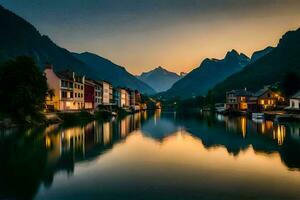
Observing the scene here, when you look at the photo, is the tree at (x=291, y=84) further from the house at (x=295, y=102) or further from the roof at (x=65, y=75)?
the roof at (x=65, y=75)

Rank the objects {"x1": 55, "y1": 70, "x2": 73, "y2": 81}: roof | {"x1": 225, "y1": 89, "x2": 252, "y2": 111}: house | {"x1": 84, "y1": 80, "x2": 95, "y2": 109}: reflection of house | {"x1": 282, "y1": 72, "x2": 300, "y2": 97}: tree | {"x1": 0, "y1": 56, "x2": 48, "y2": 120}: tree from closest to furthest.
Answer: {"x1": 0, "y1": 56, "x2": 48, "y2": 120}: tree < {"x1": 55, "y1": 70, "x2": 73, "y2": 81}: roof < {"x1": 84, "y1": 80, "x2": 95, "y2": 109}: reflection of house < {"x1": 282, "y1": 72, "x2": 300, "y2": 97}: tree < {"x1": 225, "y1": 89, "x2": 252, "y2": 111}: house

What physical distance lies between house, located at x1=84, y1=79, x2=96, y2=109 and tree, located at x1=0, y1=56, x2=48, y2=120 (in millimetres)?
41337

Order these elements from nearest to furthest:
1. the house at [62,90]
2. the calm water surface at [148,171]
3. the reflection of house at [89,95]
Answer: the calm water surface at [148,171] < the house at [62,90] < the reflection of house at [89,95]

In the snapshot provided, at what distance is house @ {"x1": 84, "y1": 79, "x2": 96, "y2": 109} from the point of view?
116m

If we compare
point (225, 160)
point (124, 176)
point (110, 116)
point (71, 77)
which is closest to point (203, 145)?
point (225, 160)

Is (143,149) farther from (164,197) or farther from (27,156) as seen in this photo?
(164,197)

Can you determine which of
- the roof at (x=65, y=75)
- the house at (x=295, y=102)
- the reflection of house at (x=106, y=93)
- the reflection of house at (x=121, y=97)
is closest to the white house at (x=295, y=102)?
the house at (x=295, y=102)

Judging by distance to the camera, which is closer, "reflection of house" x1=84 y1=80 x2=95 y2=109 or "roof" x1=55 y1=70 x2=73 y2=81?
"roof" x1=55 y1=70 x2=73 y2=81

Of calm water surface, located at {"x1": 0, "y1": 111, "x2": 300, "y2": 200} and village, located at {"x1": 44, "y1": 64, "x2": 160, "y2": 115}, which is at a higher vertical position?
village, located at {"x1": 44, "y1": 64, "x2": 160, "y2": 115}

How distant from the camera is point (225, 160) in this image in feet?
104

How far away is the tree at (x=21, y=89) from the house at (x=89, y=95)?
41337 mm

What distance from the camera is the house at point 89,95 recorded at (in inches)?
4555

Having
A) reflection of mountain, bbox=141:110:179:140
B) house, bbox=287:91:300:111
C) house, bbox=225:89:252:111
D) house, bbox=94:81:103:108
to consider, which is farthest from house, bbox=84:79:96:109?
house, bbox=287:91:300:111

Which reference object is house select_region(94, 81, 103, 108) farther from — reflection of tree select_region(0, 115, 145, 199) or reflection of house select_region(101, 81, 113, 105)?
reflection of tree select_region(0, 115, 145, 199)
